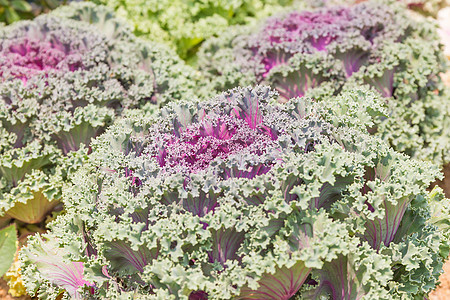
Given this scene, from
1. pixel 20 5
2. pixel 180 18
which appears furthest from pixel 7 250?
pixel 20 5

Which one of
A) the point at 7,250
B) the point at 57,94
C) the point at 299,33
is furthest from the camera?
the point at 299,33

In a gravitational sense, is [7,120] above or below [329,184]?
above

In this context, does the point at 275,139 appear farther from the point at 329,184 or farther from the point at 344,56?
the point at 344,56

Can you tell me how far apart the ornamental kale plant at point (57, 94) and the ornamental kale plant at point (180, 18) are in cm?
115

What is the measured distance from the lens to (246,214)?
2.80 meters

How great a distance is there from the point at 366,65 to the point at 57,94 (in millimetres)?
3237

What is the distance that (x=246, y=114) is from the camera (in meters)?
3.38

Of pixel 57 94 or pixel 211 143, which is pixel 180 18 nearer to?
pixel 57 94

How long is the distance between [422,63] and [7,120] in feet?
13.8

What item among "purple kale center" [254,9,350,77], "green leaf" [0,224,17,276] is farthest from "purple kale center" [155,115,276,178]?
"purple kale center" [254,9,350,77]

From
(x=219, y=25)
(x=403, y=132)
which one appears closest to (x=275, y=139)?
(x=403, y=132)

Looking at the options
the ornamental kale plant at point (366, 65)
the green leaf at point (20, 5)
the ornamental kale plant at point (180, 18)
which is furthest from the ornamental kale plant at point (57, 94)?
the green leaf at point (20, 5)

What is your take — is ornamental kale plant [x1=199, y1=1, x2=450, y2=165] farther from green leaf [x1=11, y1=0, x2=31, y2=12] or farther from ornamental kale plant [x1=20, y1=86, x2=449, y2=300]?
green leaf [x1=11, y1=0, x2=31, y2=12]

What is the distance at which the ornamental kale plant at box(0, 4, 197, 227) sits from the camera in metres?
4.17
